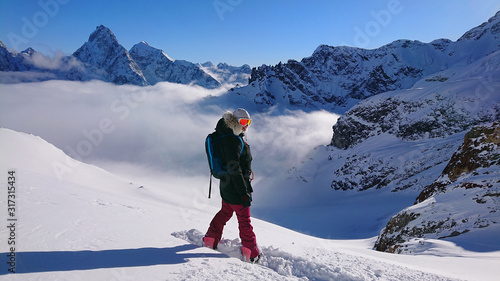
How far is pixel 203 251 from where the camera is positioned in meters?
3.94

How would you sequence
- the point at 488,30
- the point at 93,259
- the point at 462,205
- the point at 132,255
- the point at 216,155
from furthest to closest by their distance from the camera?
the point at 488,30
the point at 462,205
the point at 216,155
the point at 132,255
the point at 93,259

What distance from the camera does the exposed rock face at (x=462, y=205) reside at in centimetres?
952

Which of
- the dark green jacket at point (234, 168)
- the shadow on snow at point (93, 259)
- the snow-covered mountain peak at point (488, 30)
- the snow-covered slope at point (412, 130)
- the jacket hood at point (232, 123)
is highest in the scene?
the snow-covered mountain peak at point (488, 30)

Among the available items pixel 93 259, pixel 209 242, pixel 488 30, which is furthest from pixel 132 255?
pixel 488 30

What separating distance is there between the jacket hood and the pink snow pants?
1.24 metres

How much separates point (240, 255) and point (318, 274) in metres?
1.28

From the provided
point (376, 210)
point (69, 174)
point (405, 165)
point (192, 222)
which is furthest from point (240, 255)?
point (405, 165)

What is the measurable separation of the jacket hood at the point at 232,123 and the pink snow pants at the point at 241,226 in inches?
48.9

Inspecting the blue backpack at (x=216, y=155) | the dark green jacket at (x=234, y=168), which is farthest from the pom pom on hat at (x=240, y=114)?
the blue backpack at (x=216, y=155)

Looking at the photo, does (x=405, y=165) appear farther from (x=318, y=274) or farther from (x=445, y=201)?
(x=318, y=274)

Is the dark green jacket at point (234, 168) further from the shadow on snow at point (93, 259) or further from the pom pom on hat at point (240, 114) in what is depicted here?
the shadow on snow at point (93, 259)

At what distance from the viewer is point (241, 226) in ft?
13.8

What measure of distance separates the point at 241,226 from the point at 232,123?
5.58ft

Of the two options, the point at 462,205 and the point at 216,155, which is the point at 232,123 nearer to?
the point at 216,155
